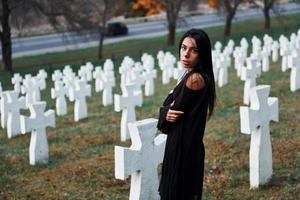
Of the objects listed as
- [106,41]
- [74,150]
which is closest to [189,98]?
[74,150]

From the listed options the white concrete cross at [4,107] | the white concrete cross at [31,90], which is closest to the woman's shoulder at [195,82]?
the white concrete cross at [4,107]

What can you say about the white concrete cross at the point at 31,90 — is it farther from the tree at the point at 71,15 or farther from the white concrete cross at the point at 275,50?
the tree at the point at 71,15

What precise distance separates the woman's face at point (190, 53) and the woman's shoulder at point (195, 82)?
9 cm

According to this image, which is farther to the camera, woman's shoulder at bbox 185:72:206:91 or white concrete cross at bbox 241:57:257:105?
white concrete cross at bbox 241:57:257:105

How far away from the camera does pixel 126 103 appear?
9508mm

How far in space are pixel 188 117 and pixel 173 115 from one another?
11 centimetres

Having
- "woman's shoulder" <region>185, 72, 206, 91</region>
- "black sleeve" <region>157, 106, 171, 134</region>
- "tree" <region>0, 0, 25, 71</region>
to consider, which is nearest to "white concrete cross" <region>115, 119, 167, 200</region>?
"black sleeve" <region>157, 106, 171, 134</region>

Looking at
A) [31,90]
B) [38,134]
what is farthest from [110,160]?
[31,90]

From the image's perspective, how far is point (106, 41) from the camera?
3991 centimetres

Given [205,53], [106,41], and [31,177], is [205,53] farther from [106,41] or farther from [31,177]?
[106,41]

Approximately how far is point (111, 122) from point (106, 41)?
94.1ft

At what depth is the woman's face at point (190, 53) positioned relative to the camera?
4.25 m

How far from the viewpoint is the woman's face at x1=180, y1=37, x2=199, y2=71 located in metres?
4.25

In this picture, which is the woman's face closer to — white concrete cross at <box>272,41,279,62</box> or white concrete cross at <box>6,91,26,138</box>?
white concrete cross at <box>6,91,26,138</box>
